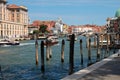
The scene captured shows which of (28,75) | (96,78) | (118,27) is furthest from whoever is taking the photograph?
(118,27)

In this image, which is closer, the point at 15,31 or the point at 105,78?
the point at 105,78

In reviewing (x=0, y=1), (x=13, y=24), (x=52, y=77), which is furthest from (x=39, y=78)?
(x=13, y=24)

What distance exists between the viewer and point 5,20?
584 feet

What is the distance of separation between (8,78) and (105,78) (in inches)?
486

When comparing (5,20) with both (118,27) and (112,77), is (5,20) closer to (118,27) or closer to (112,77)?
(118,27)

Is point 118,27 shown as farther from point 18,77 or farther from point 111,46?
point 18,77

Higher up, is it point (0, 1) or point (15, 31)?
point (0, 1)

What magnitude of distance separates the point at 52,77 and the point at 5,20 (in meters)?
153

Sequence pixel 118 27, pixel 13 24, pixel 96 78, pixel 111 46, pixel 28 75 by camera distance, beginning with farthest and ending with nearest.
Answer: pixel 13 24 < pixel 118 27 < pixel 111 46 < pixel 28 75 < pixel 96 78

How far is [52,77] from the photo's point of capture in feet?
91.9

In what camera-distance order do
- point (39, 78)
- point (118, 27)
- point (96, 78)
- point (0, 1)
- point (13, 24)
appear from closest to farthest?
point (96, 78) < point (39, 78) < point (118, 27) < point (0, 1) < point (13, 24)

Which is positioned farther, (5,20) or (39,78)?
(5,20)

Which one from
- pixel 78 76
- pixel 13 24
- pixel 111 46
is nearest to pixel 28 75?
pixel 78 76

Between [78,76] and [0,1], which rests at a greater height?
[0,1]
